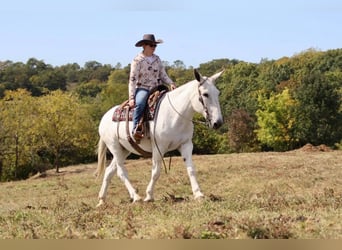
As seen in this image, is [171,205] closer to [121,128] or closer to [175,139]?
[175,139]

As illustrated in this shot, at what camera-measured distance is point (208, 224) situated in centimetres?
596

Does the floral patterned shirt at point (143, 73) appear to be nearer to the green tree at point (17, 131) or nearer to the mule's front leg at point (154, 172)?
the mule's front leg at point (154, 172)

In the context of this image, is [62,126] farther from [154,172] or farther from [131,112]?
[154,172]

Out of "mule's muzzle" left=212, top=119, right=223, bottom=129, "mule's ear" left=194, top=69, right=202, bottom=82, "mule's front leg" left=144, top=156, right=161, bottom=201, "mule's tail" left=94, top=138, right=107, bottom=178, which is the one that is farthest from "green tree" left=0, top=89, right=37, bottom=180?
"mule's muzzle" left=212, top=119, right=223, bottom=129

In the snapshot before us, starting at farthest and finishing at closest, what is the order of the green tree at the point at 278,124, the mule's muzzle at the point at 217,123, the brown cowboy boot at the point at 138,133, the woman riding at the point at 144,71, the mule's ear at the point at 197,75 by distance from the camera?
the green tree at the point at 278,124, the woman riding at the point at 144,71, the brown cowboy boot at the point at 138,133, the mule's ear at the point at 197,75, the mule's muzzle at the point at 217,123

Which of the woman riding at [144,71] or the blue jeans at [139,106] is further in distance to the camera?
the woman riding at [144,71]

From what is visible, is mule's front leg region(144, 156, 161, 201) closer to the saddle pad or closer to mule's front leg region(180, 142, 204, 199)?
mule's front leg region(180, 142, 204, 199)

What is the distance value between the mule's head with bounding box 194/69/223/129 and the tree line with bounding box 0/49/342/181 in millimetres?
15323

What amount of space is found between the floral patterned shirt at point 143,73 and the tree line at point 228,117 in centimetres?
1450

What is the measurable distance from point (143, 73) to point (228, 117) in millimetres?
56659

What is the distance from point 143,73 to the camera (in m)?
9.61

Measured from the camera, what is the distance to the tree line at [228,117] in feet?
146

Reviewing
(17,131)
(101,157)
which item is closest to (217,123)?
(101,157)

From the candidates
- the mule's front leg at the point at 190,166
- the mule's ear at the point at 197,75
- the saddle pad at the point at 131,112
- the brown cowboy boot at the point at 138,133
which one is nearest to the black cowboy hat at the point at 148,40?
the saddle pad at the point at 131,112
